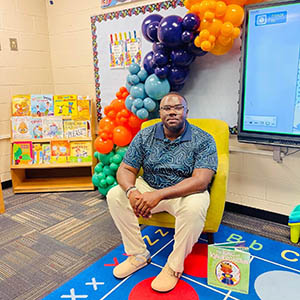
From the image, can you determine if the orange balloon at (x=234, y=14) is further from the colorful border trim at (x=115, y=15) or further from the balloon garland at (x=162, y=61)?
the colorful border trim at (x=115, y=15)

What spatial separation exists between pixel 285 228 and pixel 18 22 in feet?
11.2

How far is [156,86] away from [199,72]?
46 centimetres

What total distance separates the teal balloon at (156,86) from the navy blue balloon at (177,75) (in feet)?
0.15

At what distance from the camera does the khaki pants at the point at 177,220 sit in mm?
1657

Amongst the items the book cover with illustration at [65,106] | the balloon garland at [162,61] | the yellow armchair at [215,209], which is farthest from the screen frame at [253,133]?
the book cover with illustration at [65,106]

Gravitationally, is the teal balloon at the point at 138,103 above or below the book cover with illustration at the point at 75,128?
above

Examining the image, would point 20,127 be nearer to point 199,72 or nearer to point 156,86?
point 156,86

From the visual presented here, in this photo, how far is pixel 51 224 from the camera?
2.54 metres

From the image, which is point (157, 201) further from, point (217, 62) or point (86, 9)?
point (86, 9)

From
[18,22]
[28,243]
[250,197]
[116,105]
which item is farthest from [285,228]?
[18,22]

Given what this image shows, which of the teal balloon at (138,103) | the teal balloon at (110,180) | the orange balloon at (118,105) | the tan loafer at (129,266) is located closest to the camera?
the tan loafer at (129,266)

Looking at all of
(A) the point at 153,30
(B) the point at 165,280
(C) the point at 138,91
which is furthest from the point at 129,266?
(A) the point at 153,30

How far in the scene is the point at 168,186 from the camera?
1.90 m

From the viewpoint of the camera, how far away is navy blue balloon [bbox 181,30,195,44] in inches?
83.2
